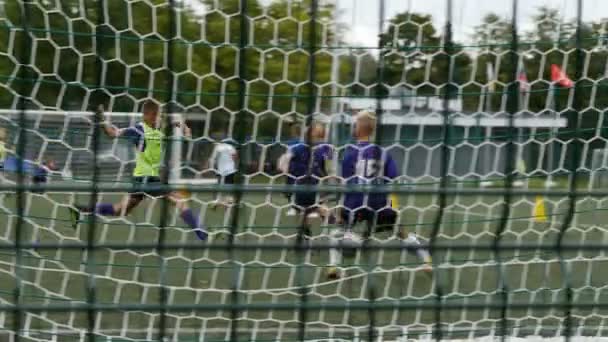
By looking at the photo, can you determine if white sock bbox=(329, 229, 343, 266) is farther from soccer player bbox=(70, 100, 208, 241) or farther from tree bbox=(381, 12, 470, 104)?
tree bbox=(381, 12, 470, 104)

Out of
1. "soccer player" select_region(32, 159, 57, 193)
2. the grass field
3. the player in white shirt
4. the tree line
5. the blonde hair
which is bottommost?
the grass field

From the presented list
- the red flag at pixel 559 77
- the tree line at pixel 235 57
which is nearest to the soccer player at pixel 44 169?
the tree line at pixel 235 57

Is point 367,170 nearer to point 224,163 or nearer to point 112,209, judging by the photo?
point 224,163

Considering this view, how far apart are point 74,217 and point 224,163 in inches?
38.3

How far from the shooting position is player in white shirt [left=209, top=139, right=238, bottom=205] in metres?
2.82

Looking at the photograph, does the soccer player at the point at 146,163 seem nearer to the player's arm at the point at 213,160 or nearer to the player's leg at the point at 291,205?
the player's arm at the point at 213,160

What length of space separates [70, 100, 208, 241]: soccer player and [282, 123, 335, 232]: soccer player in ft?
1.29

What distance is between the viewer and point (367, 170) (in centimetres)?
298

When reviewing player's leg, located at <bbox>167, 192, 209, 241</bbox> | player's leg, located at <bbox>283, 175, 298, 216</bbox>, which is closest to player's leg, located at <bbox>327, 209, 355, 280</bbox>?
player's leg, located at <bbox>283, 175, 298, 216</bbox>

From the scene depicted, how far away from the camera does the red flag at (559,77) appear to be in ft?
11.7

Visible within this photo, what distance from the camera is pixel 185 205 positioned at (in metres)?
3.36

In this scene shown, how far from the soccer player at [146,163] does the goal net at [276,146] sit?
40 millimetres

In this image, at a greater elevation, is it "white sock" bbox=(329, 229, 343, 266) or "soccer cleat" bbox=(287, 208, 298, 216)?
"soccer cleat" bbox=(287, 208, 298, 216)

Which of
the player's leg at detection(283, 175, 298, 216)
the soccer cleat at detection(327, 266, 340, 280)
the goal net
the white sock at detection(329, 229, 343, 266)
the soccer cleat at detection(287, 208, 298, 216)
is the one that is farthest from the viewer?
the soccer cleat at detection(327, 266, 340, 280)
